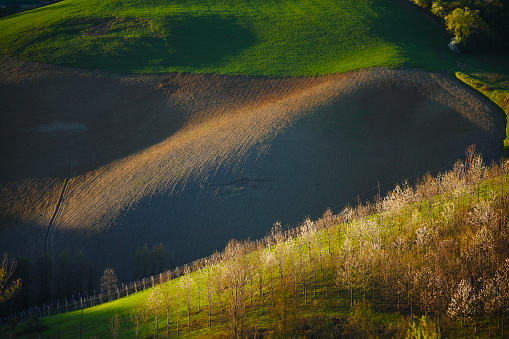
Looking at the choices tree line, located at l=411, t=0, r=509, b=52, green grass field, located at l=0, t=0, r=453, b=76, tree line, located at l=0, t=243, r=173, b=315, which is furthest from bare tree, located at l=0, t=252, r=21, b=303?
tree line, located at l=411, t=0, r=509, b=52

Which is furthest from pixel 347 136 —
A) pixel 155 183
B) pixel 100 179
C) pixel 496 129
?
pixel 100 179

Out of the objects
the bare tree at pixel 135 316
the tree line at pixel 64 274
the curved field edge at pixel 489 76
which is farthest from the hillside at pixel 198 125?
the bare tree at pixel 135 316

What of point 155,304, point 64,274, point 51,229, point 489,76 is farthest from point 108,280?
point 489,76

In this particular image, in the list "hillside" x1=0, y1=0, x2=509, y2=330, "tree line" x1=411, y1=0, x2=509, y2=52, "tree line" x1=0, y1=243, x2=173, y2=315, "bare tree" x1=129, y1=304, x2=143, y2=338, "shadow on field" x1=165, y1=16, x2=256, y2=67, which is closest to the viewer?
"bare tree" x1=129, y1=304, x2=143, y2=338

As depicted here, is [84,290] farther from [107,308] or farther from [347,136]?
[347,136]

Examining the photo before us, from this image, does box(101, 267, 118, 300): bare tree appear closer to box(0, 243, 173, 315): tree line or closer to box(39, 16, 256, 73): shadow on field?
box(0, 243, 173, 315): tree line

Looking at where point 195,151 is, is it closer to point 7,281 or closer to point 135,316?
point 7,281
